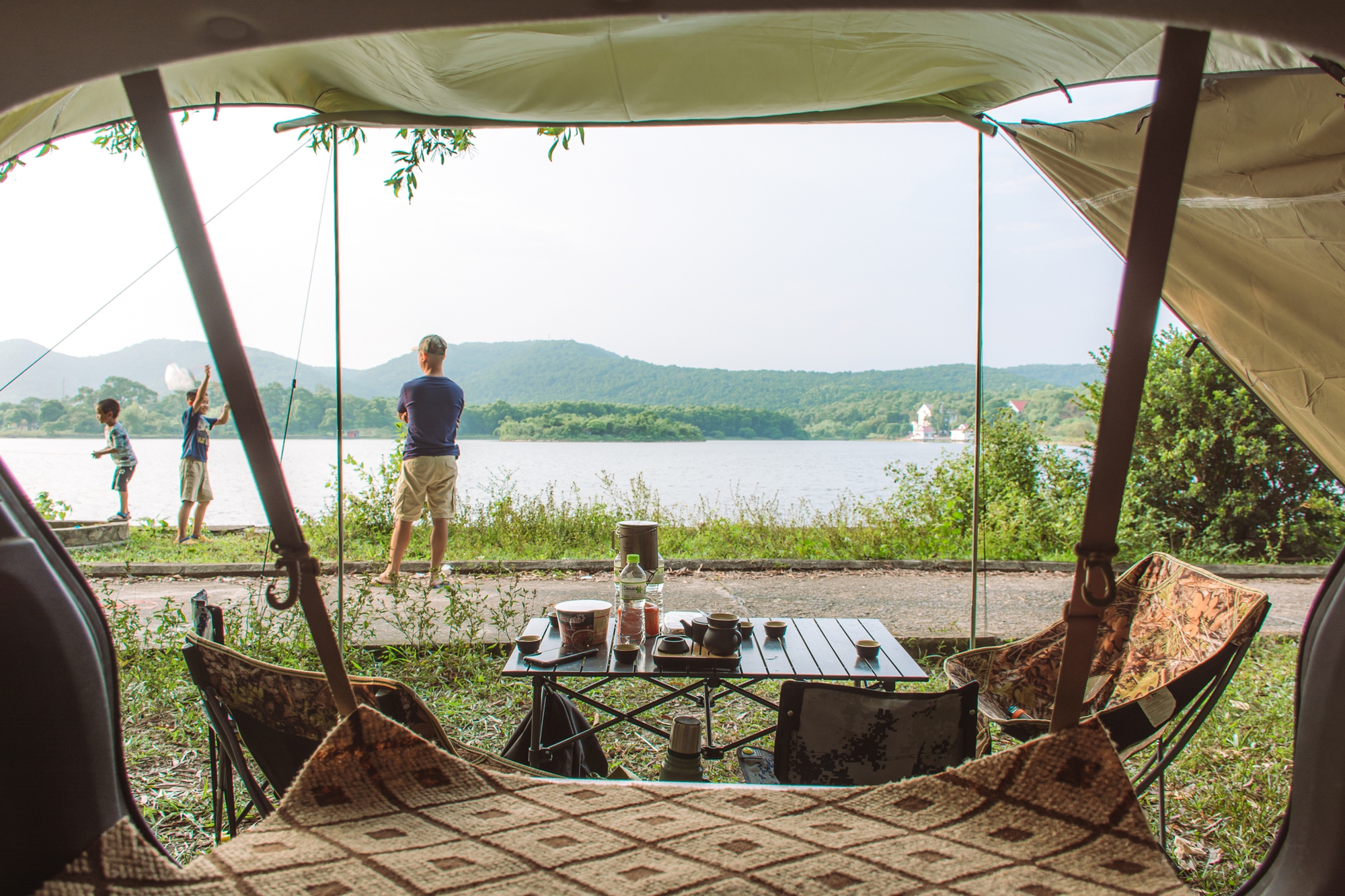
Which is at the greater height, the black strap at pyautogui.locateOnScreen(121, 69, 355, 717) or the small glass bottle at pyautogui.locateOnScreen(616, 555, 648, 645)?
the black strap at pyautogui.locateOnScreen(121, 69, 355, 717)

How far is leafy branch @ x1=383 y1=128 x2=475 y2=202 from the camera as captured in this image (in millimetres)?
2971

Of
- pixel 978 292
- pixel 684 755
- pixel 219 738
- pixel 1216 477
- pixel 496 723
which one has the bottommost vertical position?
pixel 496 723

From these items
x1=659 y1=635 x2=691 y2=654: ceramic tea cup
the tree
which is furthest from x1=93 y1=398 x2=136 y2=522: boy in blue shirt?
the tree

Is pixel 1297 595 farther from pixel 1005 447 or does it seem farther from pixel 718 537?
pixel 718 537

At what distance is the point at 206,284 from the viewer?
0.87 m

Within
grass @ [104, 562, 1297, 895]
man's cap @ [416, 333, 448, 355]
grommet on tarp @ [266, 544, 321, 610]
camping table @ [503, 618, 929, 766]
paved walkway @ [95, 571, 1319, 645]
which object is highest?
man's cap @ [416, 333, 448, 355]

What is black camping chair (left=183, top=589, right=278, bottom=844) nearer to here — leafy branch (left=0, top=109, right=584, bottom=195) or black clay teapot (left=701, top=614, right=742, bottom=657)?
black clay teapot (left=701, top=614, right=742, bottom=657)

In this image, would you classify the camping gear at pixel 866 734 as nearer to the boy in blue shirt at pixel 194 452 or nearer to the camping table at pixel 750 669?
the camping table at pixel 750 669

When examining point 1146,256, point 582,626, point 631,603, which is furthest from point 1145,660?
point 1146,256

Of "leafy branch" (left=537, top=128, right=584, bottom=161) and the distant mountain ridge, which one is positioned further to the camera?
the distant mountain ridge

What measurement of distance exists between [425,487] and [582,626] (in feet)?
9.63

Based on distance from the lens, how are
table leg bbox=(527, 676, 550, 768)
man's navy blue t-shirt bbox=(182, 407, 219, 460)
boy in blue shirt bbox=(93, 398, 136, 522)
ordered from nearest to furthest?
table leg bbox=(527, 676, 550, 768) → man's navy blue t-shirt bbox=(182, 407, 219, 460) → boy in blue shirt bbox=(93, 398, 136, 522)

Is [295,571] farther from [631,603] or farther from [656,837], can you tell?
[631,603]

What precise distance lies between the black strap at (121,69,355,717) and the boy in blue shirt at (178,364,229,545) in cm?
752
